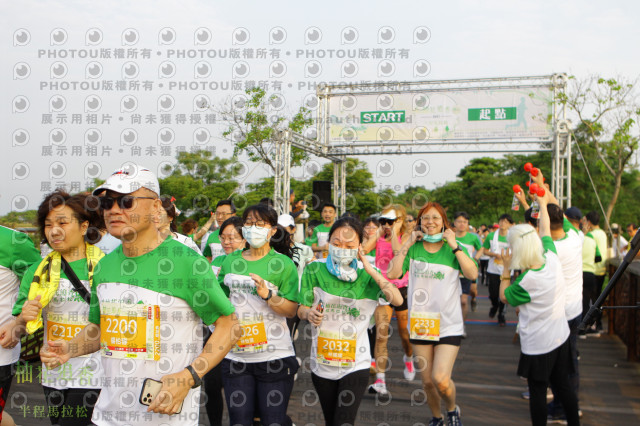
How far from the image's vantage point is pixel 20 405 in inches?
227

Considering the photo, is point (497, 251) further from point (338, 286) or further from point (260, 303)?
point (260, 303)

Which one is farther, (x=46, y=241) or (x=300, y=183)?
(x=300, y=183)

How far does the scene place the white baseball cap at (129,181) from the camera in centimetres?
234

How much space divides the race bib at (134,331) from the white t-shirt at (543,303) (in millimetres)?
2851

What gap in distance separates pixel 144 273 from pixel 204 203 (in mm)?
8714

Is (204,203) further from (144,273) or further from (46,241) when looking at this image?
(144,273)

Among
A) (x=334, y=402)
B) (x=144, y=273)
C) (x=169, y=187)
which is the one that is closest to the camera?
(x=144, y=273)

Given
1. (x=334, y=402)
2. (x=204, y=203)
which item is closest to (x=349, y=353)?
(x=334, y=402)

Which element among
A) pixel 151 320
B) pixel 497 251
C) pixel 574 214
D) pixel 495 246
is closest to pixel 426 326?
pixel 151 320

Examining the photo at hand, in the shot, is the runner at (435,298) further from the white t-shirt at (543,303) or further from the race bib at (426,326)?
the white t-shirt at (543,303)

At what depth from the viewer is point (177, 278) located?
2.42 metres

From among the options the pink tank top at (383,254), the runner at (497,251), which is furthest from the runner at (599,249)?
the pink tank top at (383,254)

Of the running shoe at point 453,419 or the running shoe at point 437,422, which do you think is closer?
the running shoe at point 453,419

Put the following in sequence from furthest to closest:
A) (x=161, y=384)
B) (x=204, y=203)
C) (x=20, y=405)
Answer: (x=204, y=203)
(x=20, y=405)
(x=161, y=384)
